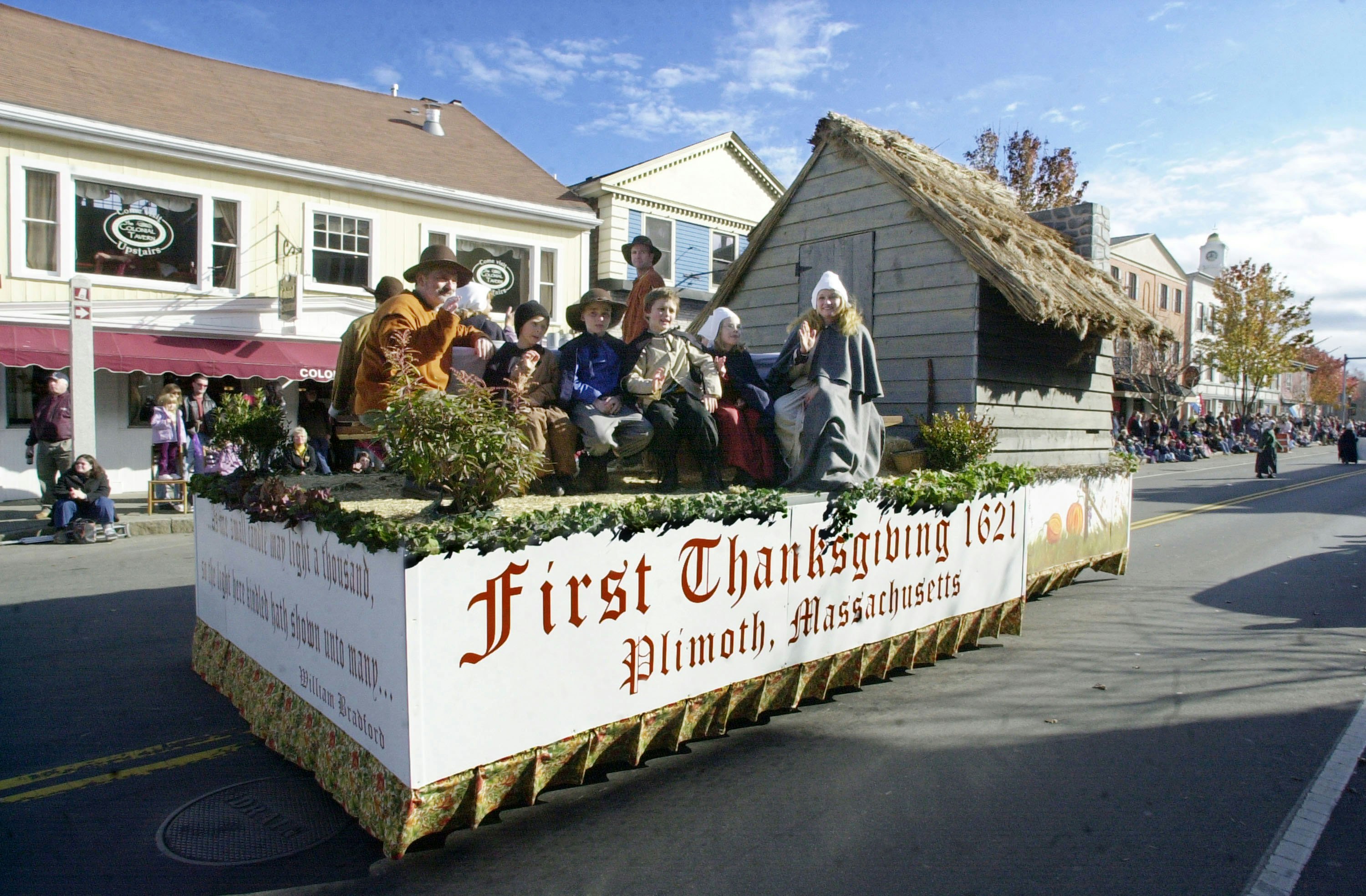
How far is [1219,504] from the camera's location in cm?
1680

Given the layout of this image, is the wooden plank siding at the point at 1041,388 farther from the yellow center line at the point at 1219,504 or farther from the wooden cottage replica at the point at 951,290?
the yellow center line at the point at 1219,504

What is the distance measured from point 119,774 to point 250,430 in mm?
2153

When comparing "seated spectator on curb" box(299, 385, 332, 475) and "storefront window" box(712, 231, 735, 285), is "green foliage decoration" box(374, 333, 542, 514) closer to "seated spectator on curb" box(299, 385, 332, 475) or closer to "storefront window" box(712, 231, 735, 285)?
"seated spectator on curb" box(299, 385, 332, 475)

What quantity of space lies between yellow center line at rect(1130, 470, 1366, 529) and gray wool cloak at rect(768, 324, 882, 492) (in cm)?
613

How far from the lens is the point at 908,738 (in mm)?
4695

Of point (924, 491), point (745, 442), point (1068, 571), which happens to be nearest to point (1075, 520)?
point (1068, 571)

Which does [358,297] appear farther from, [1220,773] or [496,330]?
[1220,773]

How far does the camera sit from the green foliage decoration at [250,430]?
5406mm

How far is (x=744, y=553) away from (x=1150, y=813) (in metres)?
2.22

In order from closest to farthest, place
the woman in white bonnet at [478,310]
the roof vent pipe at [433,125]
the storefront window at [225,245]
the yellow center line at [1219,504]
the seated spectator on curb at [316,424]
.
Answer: the woman in white bonnet at [478,310], the seated spectator on curb at [316,424], the yellow center line at [1219,504], the storefront window at [225,245], the roof vent pipe at [433,125]

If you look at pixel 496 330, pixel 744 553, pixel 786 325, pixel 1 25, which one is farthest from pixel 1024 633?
pixel 1 25

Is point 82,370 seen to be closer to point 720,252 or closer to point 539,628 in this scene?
point 539,628

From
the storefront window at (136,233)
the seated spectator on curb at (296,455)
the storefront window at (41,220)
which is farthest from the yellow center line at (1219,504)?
the storefront window at (41,220)

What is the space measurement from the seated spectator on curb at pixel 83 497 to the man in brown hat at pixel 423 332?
7.80 meters
